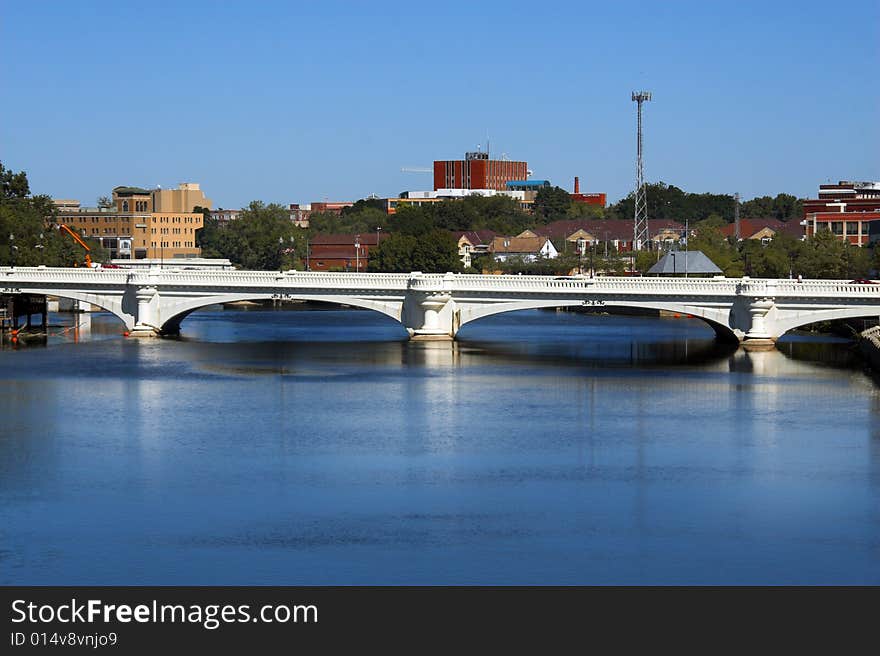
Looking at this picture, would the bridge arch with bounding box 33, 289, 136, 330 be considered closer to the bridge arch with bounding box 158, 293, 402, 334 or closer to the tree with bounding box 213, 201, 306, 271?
the bridge arch with bounding box 158, 293, 402, 334

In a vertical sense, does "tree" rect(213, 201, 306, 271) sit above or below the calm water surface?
above

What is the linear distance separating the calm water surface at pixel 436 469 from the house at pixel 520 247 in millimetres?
96251

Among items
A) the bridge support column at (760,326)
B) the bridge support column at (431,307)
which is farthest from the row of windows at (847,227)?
the bridge support column at (431,307)

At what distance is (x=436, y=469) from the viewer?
129 feet

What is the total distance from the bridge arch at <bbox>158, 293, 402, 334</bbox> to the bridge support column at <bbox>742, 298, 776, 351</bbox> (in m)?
16.5

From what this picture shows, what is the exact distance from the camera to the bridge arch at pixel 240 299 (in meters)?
74.4

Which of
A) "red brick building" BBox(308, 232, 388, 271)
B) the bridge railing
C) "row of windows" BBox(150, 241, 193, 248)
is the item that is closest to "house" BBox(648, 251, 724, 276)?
the bridge railing

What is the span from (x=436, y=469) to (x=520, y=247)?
132 meters

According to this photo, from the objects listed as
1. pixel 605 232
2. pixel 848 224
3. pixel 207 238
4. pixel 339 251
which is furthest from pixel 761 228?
pixel 207 238

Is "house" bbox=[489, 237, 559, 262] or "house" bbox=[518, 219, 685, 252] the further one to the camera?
"house" bbox=[518, 219, 685, 252]

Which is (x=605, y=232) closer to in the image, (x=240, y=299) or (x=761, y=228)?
(x=761, y=228)

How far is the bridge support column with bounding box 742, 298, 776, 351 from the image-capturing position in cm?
6919

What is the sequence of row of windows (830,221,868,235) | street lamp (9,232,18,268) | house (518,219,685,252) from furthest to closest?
1. house (518,219,685,252)
2. row of windows (830,221,868,235)
3. street lamp (9,232,18,268)

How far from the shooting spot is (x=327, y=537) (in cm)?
3158
